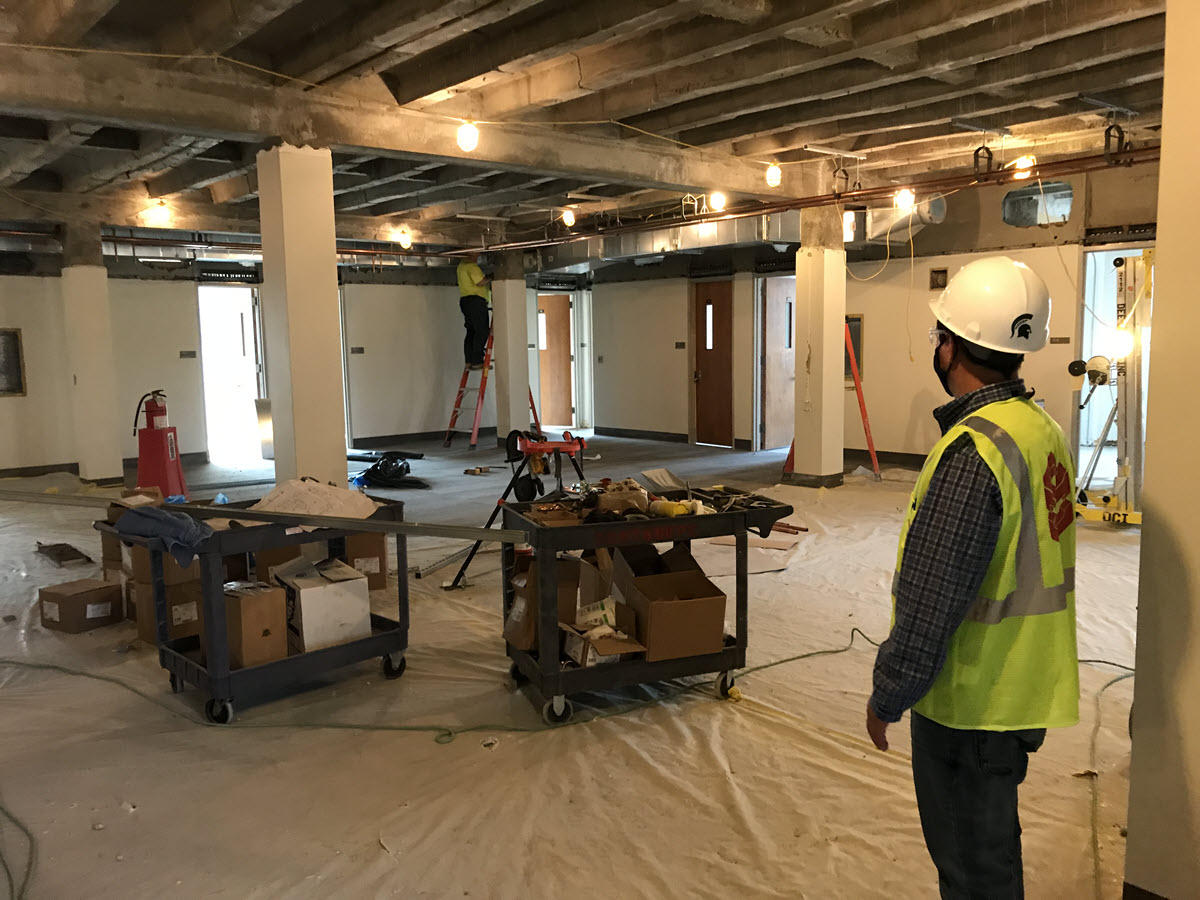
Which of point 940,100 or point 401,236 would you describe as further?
point 401,236

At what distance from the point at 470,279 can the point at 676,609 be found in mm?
8689

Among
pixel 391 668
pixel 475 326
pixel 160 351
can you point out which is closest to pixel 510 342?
pixel 475 326

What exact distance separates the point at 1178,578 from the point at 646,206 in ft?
26.6

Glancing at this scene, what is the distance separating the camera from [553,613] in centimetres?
319

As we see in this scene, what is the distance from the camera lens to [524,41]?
471 cm

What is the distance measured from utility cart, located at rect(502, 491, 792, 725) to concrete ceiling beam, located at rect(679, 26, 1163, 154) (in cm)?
339

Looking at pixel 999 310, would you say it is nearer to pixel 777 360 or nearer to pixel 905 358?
pixel 905 358

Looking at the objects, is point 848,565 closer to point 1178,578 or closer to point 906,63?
point 906,63

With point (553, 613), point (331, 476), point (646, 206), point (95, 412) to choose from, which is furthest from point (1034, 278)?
point (95, 412)

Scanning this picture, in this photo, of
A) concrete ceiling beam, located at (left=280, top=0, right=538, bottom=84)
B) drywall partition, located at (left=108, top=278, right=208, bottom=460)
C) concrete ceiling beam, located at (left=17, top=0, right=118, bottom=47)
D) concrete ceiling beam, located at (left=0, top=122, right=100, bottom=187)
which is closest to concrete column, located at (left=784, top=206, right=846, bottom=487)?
concrete ceiling beam, located at (left=280, top=0, right=538, bottom=84)

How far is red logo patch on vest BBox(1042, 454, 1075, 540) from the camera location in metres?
1.67

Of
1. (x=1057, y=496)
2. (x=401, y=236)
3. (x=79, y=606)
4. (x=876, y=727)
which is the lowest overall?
(x=79, y=606)

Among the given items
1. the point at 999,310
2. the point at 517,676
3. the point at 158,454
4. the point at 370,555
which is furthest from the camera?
the point at 158,454

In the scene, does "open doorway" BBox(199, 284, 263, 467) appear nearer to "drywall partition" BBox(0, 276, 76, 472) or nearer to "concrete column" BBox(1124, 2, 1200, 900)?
"drywall partition" BBox(0, 276, 76, 472)
